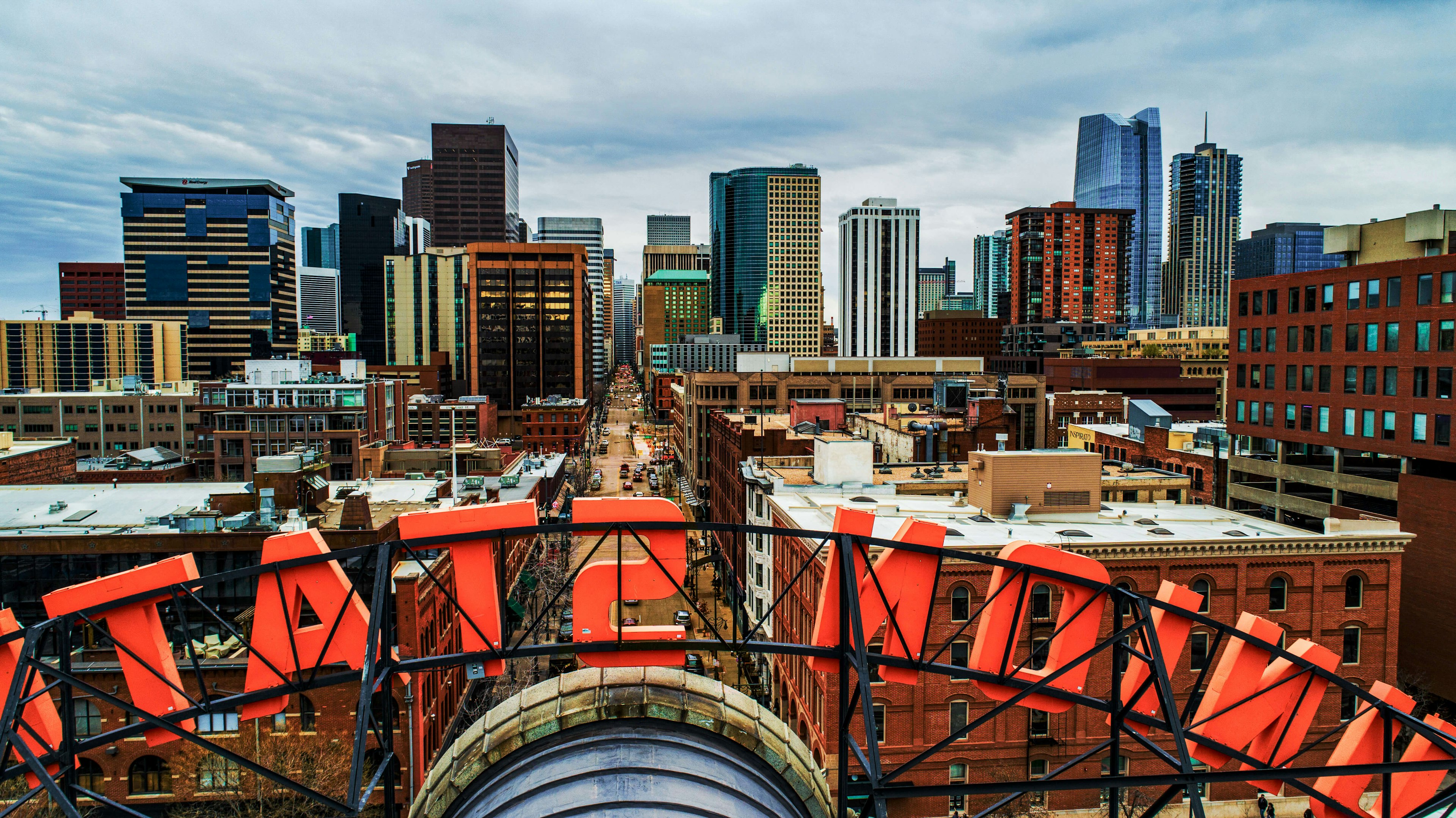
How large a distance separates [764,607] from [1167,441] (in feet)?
137

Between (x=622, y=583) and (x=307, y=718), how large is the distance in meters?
→ 24.2

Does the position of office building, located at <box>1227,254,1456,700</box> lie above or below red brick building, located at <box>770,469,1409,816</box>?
above

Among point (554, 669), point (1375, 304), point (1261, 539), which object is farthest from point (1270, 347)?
point (554, 669)

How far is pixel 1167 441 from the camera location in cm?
6881

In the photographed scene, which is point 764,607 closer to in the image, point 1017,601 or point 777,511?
point 777,511

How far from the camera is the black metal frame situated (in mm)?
12797

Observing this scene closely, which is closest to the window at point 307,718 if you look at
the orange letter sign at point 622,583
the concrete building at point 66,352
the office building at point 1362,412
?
the orange letter sign at point 622,583

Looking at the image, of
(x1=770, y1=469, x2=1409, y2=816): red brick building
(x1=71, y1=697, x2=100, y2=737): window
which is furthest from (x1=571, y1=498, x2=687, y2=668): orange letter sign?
(x1=71, y1=697, x2=100, y2=737): window

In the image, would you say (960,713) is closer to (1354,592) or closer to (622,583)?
(1354,592)

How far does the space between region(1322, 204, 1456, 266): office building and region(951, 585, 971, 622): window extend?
3793 cm

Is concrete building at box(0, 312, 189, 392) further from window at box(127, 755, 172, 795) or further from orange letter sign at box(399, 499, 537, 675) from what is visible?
orange letter sign at box(399, 499, 537, 675)

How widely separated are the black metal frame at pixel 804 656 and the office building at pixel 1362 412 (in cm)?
2703

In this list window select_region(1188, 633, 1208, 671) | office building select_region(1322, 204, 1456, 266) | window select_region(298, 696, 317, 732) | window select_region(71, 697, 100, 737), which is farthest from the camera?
office building select_region(1322, 204, 1456, 266)

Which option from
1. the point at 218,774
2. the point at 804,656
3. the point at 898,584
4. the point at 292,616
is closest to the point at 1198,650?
the point at 898,584
